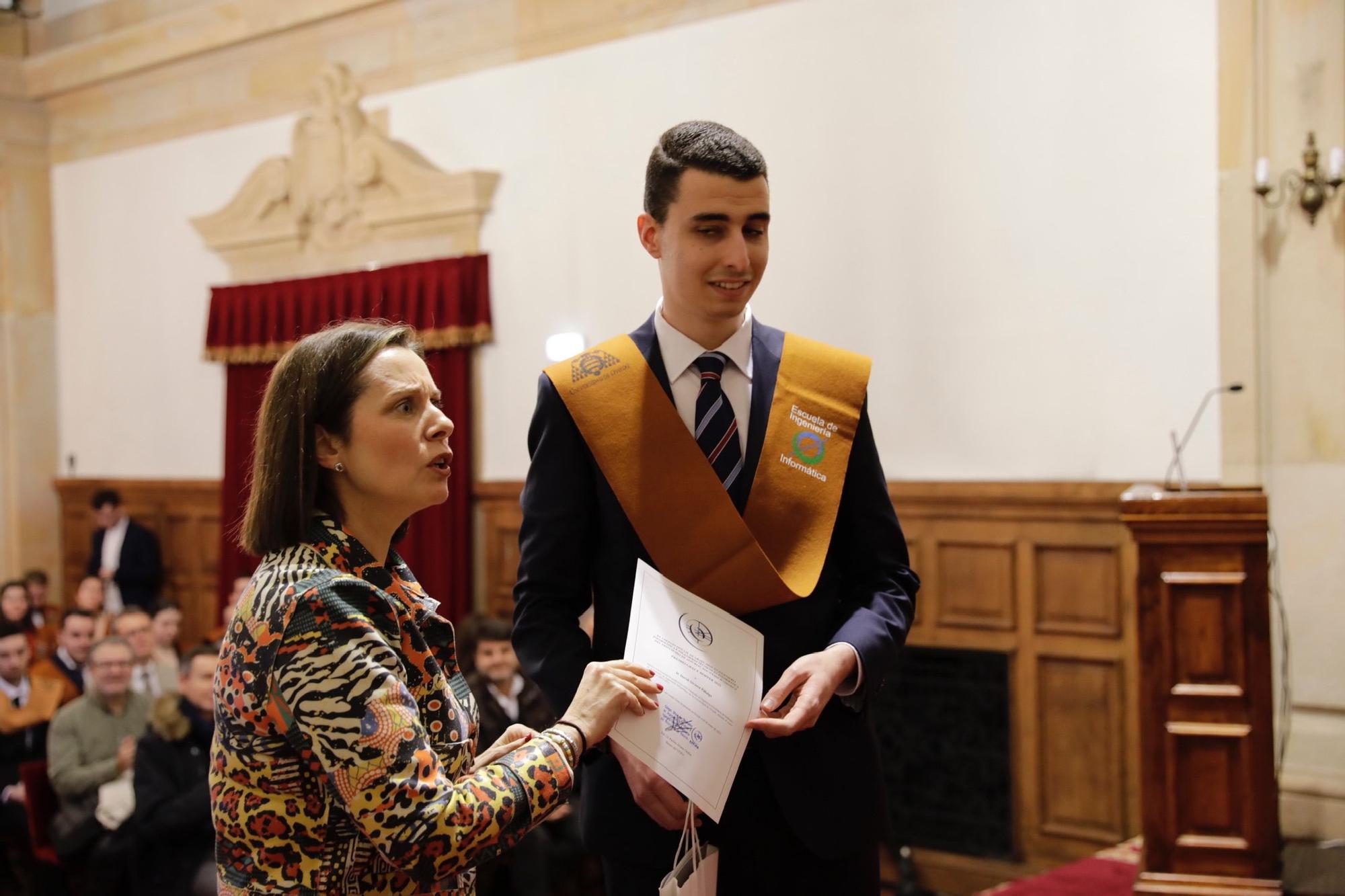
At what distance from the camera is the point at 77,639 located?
19.9 feet

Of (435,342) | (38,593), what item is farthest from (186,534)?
(435,342)

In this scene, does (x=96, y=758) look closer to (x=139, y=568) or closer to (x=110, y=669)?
(x=110, y=669)

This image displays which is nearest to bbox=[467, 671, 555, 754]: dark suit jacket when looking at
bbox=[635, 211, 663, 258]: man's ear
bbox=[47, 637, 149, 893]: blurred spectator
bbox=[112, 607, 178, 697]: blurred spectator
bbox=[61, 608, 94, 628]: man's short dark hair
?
bbox=[47, 637, 149, 893]: blurred spectator

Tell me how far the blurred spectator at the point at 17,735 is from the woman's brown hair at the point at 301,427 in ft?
13.1

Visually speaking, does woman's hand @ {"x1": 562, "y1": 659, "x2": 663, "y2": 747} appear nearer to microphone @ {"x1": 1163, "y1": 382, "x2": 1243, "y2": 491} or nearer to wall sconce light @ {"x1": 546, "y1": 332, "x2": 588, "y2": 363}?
microphone @ {"x1": 1163, "y1": 382, "x2": 1243, "y2": 491}

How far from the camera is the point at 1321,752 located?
4309mm

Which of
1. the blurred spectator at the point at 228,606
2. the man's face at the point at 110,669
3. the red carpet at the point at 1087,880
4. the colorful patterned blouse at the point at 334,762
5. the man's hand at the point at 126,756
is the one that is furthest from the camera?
the blurred spectator at the point at 228,606

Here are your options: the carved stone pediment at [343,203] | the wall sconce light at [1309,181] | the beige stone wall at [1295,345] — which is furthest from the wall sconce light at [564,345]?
the wall sconce light at [1309,181]

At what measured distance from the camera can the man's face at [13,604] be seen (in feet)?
23.4

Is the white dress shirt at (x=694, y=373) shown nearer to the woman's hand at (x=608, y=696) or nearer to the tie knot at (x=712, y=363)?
the tie knot at (x=712, y=363)

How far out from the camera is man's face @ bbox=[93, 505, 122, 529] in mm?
8359

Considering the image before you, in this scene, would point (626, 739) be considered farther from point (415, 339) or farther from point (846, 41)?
Answer: point (846, 41)

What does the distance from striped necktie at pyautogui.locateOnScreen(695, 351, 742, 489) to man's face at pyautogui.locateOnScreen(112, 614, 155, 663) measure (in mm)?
4977

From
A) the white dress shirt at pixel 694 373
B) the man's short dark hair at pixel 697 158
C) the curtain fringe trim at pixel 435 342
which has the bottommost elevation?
the white dress shirt at pixel 694 373
